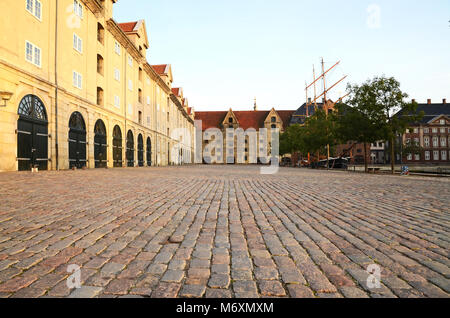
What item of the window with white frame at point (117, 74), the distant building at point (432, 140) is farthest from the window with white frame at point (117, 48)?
the distant building at point (432, 140)

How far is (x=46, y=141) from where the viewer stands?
17109mm

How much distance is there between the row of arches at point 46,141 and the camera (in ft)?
50.4

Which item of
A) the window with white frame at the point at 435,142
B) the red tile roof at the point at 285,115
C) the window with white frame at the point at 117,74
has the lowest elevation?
the window with white frame at the point at 435,142

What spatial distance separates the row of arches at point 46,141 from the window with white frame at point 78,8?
716 centimetres

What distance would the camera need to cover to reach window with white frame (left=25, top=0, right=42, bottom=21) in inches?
615

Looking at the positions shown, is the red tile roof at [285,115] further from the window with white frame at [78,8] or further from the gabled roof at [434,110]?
the window with white frame at [78,8]

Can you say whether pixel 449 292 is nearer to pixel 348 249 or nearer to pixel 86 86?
pixel 348 249

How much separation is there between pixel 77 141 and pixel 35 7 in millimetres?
8457

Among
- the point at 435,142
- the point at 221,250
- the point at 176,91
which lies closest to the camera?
the point at 221,250

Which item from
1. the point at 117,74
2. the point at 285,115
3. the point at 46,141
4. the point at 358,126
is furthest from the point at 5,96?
the point at 285,115

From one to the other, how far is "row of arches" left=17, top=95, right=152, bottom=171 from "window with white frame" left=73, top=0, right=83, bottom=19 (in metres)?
7.16

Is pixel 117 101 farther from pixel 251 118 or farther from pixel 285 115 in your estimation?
pixel 285 115

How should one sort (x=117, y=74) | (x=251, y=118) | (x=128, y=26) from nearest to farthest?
(x=117, y=74) → (x=128, y=26) → (x=251, y=118)
